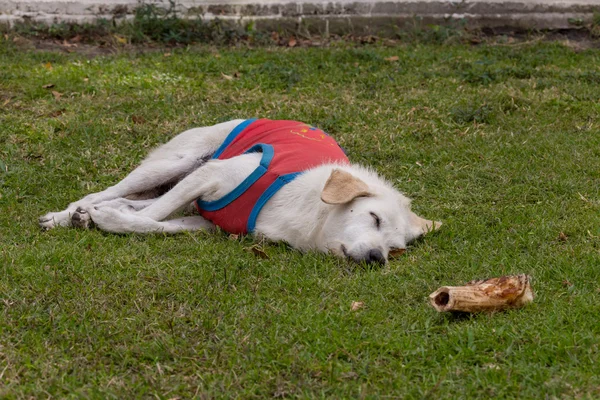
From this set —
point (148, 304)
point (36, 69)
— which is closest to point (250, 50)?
point (36, 69)

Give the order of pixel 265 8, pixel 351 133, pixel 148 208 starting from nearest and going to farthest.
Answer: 1. pixel 148 208
2. pixel 351 133
3. pixel 265 8

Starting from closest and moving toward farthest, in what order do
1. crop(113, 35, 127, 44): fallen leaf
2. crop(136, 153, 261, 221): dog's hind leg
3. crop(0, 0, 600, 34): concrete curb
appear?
crop(136, 153, 261, 221): dog's hind leg → crop(113, 35, 127, 44): fallen leaf → crop(0, 0, 600, 34): concrete curb

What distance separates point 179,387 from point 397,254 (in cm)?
215

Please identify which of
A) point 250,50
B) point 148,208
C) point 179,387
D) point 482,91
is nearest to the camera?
point 179,387

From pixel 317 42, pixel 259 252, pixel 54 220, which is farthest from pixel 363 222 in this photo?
pixel 317 42

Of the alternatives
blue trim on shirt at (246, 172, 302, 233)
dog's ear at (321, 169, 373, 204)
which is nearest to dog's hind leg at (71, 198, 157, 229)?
blue trim on shirt at (246, 172, 302, 233)

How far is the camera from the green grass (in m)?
3.54

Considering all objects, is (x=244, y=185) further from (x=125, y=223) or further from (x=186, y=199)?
(x=125, y=223)

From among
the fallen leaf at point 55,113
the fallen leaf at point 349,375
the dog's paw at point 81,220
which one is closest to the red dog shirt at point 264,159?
the dog's paw at point 81,220

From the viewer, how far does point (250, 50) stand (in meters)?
10.2

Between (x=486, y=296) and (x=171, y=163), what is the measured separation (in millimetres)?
3041

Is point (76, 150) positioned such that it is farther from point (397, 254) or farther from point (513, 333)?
point (513, 333)

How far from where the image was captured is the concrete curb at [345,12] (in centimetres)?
1074

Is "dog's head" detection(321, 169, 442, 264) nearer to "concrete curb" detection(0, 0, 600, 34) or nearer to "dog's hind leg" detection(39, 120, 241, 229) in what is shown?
"dog's hind leg" detection(39, 120, 241, 229)
